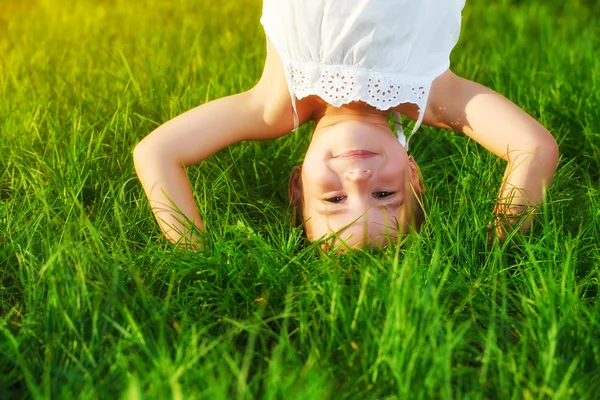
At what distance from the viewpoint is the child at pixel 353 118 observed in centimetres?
232

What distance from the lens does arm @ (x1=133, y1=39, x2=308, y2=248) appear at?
2391 mm

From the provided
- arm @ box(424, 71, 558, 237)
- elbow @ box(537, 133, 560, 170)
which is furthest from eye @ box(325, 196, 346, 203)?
elbow @ box(537, 133, 560, 170)

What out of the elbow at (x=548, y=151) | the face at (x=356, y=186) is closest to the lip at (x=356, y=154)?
the face at (x=356, y=186)

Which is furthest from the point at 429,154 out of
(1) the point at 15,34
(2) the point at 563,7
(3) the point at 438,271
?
(2) the point at 563,7

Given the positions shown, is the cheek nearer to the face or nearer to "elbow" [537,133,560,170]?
the face

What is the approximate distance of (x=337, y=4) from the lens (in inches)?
94.6

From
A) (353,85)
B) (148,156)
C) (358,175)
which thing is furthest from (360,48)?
(148,156)

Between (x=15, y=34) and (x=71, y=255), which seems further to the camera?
(x=15, y=34)

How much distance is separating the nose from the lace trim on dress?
221 millimetres

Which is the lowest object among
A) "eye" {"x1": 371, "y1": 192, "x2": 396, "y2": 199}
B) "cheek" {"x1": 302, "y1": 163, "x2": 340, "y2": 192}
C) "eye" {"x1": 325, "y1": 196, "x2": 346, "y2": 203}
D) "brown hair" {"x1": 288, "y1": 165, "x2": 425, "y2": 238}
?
"brown hair" {"x1": 288, "y1": 165, "x2": 425, "y2": 238}

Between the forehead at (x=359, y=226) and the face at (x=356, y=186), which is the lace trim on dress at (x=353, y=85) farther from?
the forehead at (x=359, y=226)

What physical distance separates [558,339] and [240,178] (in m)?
1.22

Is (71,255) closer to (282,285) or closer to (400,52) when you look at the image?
(282,285)

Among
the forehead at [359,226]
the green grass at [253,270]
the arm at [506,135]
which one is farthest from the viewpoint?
the arm at [506,135]
